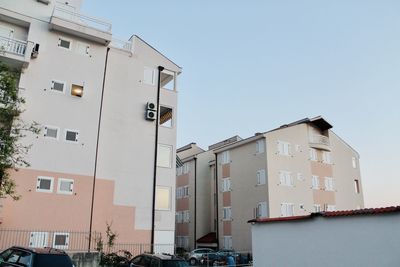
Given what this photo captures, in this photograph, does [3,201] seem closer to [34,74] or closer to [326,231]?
[34,74]

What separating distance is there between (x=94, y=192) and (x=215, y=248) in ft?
69.9

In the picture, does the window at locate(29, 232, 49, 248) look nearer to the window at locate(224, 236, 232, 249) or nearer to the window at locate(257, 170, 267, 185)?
the window at locate(257, 170, 267, 185)

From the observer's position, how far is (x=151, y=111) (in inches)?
1057

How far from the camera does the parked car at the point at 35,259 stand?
35.7 ft

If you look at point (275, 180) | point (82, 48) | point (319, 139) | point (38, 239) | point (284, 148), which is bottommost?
point (38, 239)

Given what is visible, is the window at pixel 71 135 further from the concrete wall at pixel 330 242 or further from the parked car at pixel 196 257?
the parked car at pixel 196 257

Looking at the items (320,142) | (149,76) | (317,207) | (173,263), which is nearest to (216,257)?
(317,207)

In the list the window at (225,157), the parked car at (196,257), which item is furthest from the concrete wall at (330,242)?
the window at (225,157)

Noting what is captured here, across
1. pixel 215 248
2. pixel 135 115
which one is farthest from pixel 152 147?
pixel 215 248

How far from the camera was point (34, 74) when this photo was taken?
904 inches

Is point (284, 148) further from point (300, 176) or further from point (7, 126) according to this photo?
point (7, 126)

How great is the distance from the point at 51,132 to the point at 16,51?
17.9ft

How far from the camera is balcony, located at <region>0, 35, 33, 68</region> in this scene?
2188 cm

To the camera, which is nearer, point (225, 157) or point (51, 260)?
point (51, 260)
